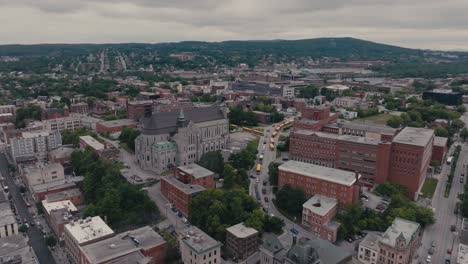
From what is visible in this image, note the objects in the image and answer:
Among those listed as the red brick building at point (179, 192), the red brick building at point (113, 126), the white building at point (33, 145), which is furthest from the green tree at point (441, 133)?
the white building at point (33, 145)

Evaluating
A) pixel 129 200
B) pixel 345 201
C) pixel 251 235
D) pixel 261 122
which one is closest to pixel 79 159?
pixel 129 200

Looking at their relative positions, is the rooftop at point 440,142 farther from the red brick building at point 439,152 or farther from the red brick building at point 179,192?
the red brick building at point 179,192

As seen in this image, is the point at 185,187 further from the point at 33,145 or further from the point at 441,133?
the point at 441,133

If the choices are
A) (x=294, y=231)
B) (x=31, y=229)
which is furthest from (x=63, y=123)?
(x=294, y=231)

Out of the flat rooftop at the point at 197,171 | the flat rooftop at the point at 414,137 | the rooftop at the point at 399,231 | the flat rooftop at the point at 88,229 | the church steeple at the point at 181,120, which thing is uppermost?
the church steeple at the point at 181,120

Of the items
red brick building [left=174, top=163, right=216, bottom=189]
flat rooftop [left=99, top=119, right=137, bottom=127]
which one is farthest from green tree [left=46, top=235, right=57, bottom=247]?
flat rooftop [left=99, top=119, right=137, bottom=127]

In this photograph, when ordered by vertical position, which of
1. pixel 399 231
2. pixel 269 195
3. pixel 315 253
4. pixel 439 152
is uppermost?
pixel 439 152

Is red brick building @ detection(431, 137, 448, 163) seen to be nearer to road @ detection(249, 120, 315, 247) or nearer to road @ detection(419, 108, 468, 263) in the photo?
road @ detection(419, 108, 468, 263)
